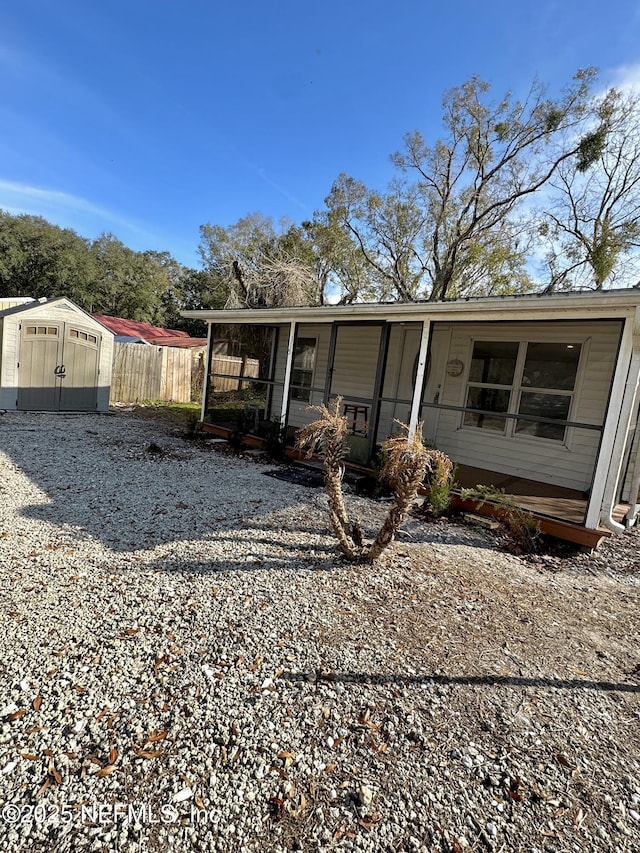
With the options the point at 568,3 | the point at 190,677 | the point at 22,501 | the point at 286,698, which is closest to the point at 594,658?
the point at 286,698

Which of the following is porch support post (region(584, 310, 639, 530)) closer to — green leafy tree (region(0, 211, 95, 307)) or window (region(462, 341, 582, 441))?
window (region(462, 341, 582, 441))

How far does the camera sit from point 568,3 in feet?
33.7

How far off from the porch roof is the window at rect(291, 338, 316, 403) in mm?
1793

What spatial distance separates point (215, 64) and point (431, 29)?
623 centimetres

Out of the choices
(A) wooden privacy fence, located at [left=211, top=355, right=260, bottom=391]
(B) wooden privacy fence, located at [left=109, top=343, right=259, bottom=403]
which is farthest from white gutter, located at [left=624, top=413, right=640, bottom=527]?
(A) wooden privacy fence, located at [left=211, top=355, right=260, bottom=391]

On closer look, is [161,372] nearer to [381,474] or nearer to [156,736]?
[381,474]

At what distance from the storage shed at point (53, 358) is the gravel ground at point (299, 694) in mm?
7595

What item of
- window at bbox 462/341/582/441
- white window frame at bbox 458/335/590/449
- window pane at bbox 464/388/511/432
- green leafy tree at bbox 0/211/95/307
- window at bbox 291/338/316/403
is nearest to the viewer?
white window frame at bbox 458/335/590/449

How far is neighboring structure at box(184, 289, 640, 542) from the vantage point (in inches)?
182

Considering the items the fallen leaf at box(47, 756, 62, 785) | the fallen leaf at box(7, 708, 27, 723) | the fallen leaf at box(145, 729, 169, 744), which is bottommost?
the fallen leaf at box(7, 708, 27, 723)

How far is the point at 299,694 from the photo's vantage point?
2.19 meters

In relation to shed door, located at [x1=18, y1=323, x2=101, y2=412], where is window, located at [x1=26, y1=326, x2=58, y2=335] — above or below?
above

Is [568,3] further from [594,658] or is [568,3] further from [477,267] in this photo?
[594,658]

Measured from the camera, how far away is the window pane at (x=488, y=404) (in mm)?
7066
